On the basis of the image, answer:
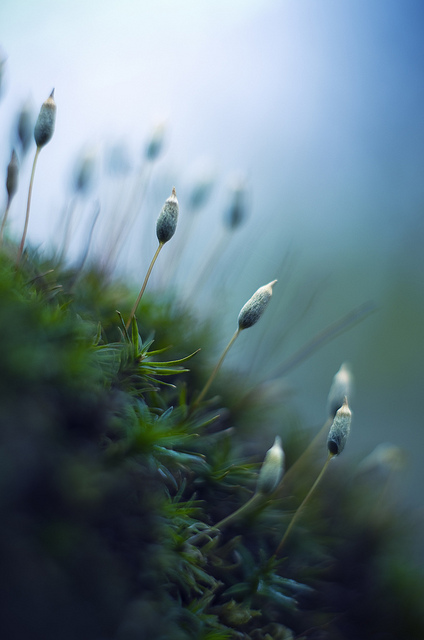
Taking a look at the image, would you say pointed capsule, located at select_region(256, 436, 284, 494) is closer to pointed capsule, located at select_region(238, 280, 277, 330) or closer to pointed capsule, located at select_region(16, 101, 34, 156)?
pointed capsule, located at select_region(238, 280, 277, 330)

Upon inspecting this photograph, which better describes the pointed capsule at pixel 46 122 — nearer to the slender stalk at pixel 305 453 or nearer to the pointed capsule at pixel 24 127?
the pointed capsule at pixel 24 127

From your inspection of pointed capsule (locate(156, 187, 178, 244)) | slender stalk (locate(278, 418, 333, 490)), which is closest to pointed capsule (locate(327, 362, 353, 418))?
slender stalk (locate(278, 418, 333, 490))

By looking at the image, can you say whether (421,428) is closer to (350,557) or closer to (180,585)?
(350,557)

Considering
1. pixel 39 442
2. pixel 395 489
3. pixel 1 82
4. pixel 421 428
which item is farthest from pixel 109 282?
pixel 421 428

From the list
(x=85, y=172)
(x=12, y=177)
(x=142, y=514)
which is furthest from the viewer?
(x=85, y=172)

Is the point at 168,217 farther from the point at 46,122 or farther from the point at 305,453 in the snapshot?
the point at 305,453

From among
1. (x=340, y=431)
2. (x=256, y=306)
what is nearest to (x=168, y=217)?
(x=256, y=306)
